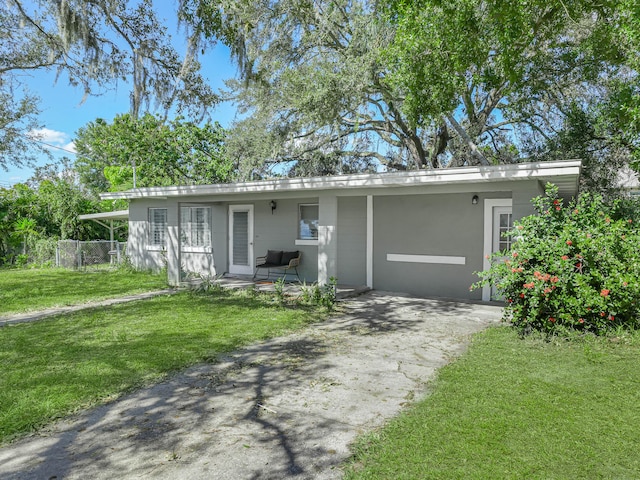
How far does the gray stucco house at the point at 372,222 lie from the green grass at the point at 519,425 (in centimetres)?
320

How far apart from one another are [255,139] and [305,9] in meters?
4.47

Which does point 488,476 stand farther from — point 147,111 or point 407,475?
point 147,111

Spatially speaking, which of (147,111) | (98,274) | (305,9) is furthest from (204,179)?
(147,111)

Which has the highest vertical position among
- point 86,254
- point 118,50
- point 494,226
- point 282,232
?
point 118,50

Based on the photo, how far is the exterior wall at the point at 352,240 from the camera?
952 centimetres

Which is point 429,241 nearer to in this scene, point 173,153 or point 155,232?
point 155,232

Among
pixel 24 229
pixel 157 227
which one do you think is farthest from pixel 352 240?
pixel 24 229

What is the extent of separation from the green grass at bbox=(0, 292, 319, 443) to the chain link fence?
754cm

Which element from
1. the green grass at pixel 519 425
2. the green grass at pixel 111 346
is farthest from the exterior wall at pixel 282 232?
the green grass at pixel 519 425

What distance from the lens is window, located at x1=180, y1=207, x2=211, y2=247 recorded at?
11875 millimetres

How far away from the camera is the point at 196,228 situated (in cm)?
1210

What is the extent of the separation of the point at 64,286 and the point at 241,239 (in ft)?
14.7

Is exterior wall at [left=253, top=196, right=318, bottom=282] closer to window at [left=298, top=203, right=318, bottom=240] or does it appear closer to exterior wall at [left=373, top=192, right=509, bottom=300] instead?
window at [left=298, top=203, right=318, bottom=240]

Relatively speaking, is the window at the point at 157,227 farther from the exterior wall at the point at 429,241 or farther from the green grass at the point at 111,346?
the exterior wall at the point at 429,241
